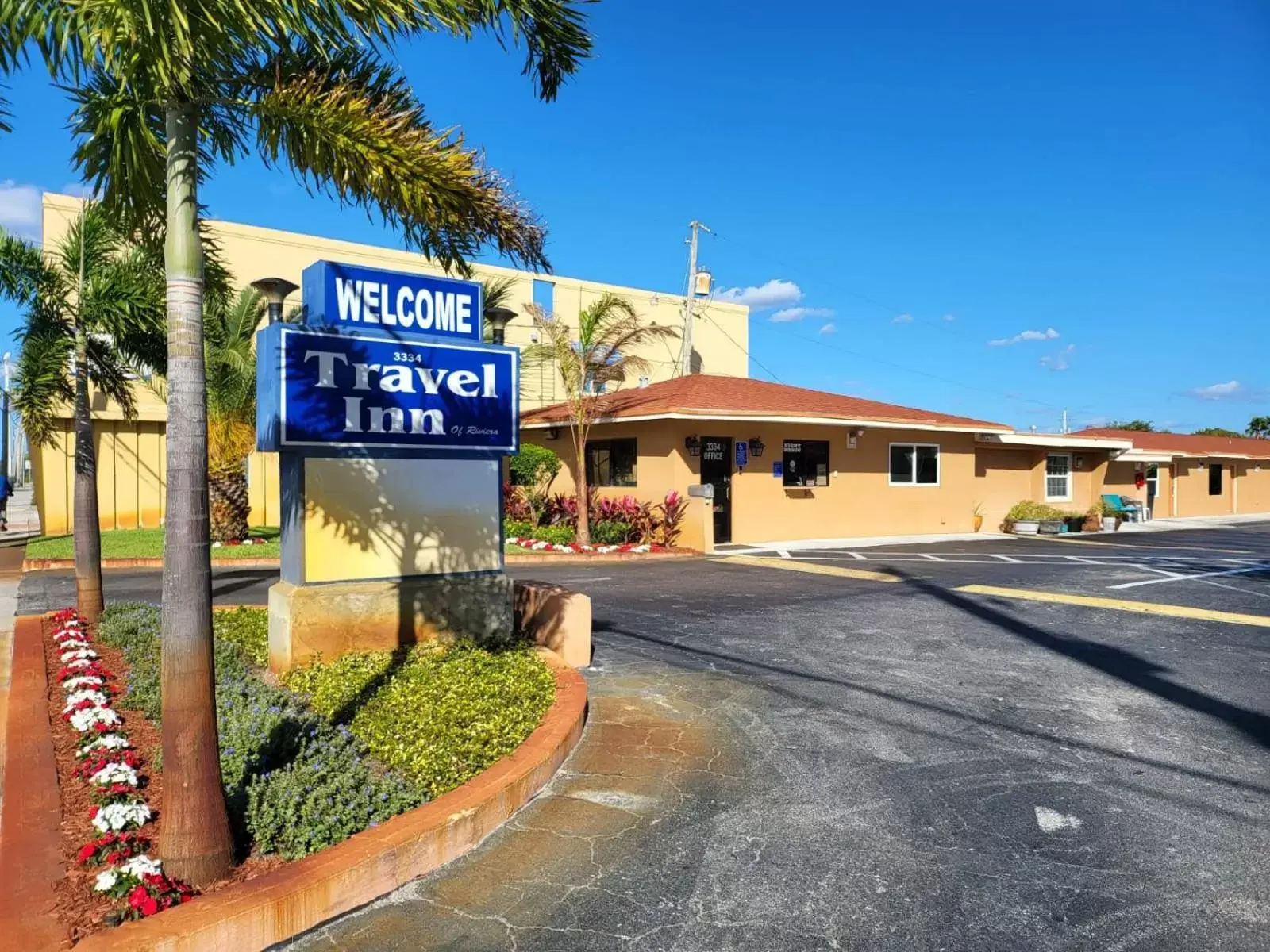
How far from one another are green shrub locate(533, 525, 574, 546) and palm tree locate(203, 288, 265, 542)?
6242mm

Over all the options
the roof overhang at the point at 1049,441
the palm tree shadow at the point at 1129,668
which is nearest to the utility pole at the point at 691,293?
the roof overhang at the point at 1049,441

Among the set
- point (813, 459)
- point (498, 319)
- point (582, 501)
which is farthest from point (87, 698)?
point (813, 459)

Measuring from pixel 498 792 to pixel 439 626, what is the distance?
10.9 feet

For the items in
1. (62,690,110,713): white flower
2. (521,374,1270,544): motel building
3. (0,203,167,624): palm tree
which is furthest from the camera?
(521,374,1270,544): motel building

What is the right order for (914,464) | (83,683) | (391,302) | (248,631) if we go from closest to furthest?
(83,683)
(391,302)
(248,631)
(914,464)

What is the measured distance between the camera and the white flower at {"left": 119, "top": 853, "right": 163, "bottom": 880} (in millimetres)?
3248

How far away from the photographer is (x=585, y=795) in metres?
4.57

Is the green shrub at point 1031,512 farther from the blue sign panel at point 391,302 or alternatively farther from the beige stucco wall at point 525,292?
the blue sign panel at point 391,302

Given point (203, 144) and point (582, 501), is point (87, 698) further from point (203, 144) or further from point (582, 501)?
point (582, 501)

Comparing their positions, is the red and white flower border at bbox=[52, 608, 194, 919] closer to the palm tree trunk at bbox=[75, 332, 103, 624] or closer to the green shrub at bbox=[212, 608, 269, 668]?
the green shrub at bbox=[212, 608, 269, 668]

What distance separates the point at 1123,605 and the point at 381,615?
913 cm

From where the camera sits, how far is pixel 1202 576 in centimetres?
1398

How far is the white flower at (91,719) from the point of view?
16.7ft

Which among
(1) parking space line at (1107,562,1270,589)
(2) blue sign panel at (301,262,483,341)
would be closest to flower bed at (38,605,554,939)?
(2) blue sign panel at (301,262,483,341)
